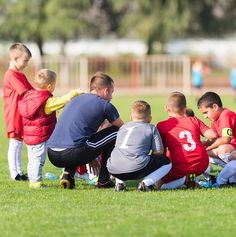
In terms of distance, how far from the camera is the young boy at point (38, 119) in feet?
32.7

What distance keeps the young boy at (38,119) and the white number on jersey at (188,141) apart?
149 centimetres

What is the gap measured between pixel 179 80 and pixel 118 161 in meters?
32.9

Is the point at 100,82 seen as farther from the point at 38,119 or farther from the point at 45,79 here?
the point at 38,119

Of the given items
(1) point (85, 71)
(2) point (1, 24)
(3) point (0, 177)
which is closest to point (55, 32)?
(2) point (1, 24)

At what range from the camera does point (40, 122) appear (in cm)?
1008

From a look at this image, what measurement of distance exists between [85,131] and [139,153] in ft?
2.50

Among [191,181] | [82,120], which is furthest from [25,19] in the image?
[191,181]

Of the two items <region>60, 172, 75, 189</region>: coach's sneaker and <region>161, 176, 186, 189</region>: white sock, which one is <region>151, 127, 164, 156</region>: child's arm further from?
<region>60, 172, 75, 189</region>: coach's sneaker

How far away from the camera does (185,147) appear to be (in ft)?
31.7

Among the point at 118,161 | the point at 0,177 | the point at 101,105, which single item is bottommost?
the point at 0,177

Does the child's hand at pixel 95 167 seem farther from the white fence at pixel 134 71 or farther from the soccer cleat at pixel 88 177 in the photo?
the white fence at pixel 134 71

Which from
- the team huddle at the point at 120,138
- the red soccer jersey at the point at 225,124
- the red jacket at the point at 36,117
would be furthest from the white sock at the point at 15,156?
the red soccer jersey at the point at 225,124

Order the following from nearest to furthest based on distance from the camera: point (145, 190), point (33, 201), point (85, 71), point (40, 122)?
point (33, 201), point (145, 190), point (40, 122), point (85, 71)

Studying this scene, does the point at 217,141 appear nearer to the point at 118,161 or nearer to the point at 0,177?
the point at 118,161
